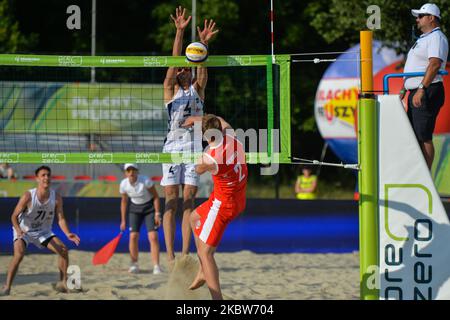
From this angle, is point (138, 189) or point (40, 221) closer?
point (40, 221)

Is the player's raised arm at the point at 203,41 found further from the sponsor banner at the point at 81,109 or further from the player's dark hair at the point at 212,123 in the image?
the sponsor banner at the point at 81,109

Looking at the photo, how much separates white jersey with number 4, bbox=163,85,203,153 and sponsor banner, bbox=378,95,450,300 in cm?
218

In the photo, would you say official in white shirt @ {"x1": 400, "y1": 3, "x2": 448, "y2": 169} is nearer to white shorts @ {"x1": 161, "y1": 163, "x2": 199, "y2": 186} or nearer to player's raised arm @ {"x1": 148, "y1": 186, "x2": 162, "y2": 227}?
white shorts @ {"x1": 161, "y1": 163, "x2": 199, "y2": 186}

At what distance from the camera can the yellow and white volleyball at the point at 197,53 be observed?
730 centimetres

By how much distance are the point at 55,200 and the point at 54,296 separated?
1.18m

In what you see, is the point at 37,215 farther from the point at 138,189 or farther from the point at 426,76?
the point at 426,76

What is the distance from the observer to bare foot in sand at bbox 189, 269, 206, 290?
7.47m

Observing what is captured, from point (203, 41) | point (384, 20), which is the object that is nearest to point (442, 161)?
point (384, 20)

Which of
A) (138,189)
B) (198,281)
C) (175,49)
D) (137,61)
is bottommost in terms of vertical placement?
(198,281)

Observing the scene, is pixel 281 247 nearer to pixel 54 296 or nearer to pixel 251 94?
pixel 54 296

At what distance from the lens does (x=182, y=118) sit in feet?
27.2

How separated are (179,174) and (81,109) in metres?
7.10
